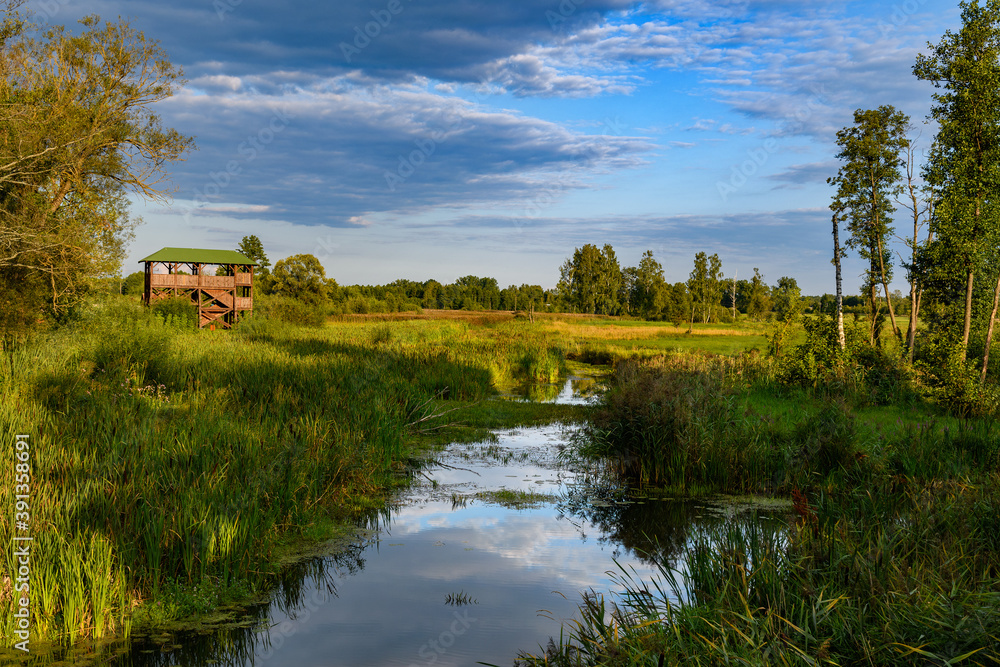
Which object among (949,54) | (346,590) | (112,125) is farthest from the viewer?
(112,125)

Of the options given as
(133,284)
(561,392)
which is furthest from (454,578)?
(133,284)

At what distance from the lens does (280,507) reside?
328 inches

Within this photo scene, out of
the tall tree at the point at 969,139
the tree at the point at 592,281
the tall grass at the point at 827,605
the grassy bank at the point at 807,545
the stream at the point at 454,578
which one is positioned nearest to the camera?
the tall grass at the point at 827,605

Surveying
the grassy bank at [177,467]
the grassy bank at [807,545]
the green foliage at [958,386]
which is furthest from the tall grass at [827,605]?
the green foliage at [958,386]

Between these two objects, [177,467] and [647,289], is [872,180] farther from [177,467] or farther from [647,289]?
[647,289]

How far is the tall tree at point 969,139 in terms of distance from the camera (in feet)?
62.4

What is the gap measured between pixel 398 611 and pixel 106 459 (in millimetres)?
4027

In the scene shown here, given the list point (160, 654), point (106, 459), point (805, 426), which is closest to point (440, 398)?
point (805, 426)

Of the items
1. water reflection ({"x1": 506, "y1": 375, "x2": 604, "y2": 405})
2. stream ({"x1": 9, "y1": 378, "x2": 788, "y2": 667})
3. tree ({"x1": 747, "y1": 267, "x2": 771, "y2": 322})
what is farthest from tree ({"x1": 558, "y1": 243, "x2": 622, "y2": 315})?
stream ({"x1": 9, "y1": 378, "x2": 788, "y2": 667})

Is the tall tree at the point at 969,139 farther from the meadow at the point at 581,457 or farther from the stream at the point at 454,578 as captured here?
the stream at the point at 454,578

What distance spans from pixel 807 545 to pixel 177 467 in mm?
7159

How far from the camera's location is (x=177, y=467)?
7.71m

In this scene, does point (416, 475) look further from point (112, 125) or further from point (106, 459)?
point (112, 125)

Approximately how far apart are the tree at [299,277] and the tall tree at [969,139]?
2461 inches
